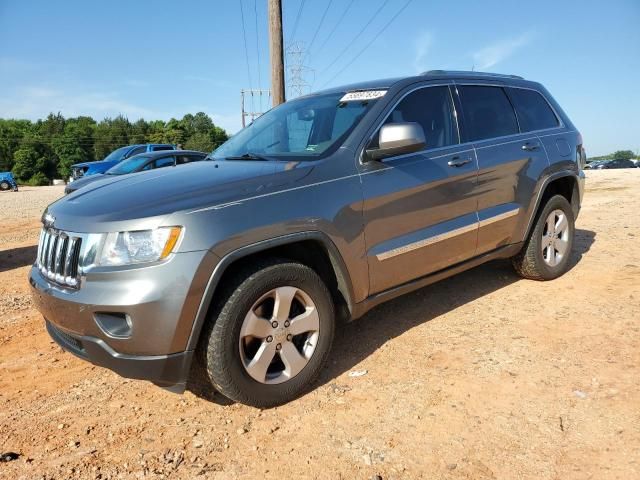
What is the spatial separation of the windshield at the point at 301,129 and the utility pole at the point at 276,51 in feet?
18.9

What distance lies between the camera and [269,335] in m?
2.67

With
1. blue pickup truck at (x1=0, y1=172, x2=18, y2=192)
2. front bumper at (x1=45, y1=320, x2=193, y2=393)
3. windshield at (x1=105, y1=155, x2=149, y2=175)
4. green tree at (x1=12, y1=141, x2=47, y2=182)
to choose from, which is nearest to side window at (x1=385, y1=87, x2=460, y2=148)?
front bumper at (x1=45, y1=320, x2=193, y2=393)

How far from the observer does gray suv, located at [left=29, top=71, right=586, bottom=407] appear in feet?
7.77

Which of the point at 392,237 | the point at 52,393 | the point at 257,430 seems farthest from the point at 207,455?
the point at 392,237

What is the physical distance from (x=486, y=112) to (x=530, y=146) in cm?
54

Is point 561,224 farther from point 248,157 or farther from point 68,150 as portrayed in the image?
point 68,150

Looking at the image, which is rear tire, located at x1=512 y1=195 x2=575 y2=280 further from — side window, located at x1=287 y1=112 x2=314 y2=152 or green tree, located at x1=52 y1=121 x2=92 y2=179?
green tree, located at x1=52 y1=121 x2=92 y2=179

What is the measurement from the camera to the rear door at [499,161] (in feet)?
12.7

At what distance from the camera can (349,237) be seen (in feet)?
9.59

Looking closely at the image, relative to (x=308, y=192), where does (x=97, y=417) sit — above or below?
below

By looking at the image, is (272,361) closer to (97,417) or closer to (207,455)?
(207,455)

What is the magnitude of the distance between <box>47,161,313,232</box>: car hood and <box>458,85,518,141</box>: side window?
171 centimetres

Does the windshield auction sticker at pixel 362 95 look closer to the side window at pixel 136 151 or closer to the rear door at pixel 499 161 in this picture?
the rear door at pixel 499 161

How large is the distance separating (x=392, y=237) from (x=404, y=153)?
1.96ft
